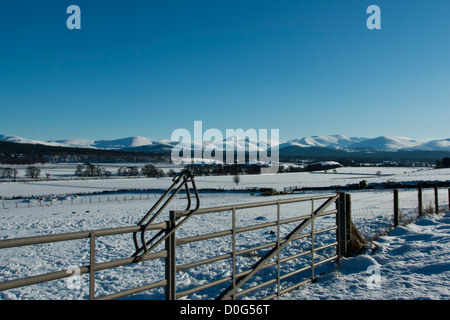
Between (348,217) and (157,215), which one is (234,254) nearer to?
(157,215)

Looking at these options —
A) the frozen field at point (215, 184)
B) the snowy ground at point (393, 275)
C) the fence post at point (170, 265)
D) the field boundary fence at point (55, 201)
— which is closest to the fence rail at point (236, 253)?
the fence post at point (170, 265)

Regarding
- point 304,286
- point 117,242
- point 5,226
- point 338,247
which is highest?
point 338,247

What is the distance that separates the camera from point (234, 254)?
13.7 ft

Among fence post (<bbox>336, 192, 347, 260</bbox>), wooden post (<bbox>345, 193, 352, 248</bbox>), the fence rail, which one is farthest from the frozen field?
fence post (<bbox>336, 192, 347, 260</bbox>)

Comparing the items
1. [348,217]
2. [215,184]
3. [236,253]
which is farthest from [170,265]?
[215,184]

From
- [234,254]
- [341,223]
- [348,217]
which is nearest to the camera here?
[234,254]

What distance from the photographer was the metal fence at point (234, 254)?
284cm

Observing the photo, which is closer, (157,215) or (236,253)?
(157,215)

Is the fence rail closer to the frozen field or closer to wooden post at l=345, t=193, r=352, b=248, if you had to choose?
wooden post at l=345, t=193, r=352, b=248
